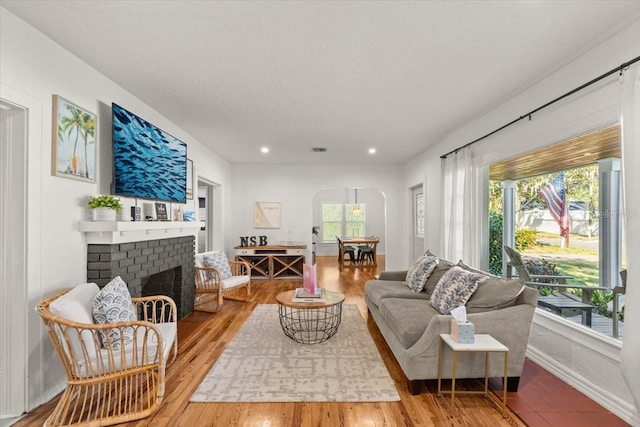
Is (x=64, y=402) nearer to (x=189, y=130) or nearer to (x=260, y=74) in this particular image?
(x=260, y=74)

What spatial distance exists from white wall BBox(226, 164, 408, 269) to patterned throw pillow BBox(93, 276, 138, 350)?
4908 mm

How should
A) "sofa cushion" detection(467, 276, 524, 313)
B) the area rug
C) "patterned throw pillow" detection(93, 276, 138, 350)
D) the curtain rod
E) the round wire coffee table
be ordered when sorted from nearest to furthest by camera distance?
the curtain rod, "patterned throw pillow" detection(93, 276, 138, 350), the area rug, "sofa cushion" detection(467, 276, 524, 313), the round wire coffee table

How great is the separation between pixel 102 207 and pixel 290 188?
192 inches

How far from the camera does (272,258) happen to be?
6.88 metres

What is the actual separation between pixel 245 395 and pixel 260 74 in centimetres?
260

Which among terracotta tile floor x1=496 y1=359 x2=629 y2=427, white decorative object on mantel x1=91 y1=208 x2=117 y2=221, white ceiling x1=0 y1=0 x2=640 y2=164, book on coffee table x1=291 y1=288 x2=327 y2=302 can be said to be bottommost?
terracotta tile floor x1=496 y1=359 x2=629 y2=427

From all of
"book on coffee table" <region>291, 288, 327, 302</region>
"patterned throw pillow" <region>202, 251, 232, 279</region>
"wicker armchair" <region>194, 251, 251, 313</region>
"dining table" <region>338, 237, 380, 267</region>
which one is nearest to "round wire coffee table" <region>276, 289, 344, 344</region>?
"book on coffee table" <region>291, 288, 327, 302</region>

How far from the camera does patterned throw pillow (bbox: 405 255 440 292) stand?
12.4 ft

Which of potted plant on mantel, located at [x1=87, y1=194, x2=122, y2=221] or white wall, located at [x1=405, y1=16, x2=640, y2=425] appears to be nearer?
white wall, located at [x1=405, y1=16, x2=640, y2=425]

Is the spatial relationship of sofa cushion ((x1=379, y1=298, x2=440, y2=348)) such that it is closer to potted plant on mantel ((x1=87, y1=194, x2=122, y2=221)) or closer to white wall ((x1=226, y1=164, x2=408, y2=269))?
potted plant on mantel ((x1=87, y1=194, x2=122, y2=221))

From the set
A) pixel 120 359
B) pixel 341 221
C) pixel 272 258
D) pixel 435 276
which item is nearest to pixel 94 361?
pixel 120 359

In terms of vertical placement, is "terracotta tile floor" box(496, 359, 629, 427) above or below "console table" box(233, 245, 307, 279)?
below

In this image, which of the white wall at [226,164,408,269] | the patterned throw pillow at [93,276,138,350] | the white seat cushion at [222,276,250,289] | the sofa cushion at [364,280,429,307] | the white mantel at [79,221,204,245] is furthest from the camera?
the white wall at [226,164,408,269]

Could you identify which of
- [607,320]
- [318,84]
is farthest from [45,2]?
[607,320]
